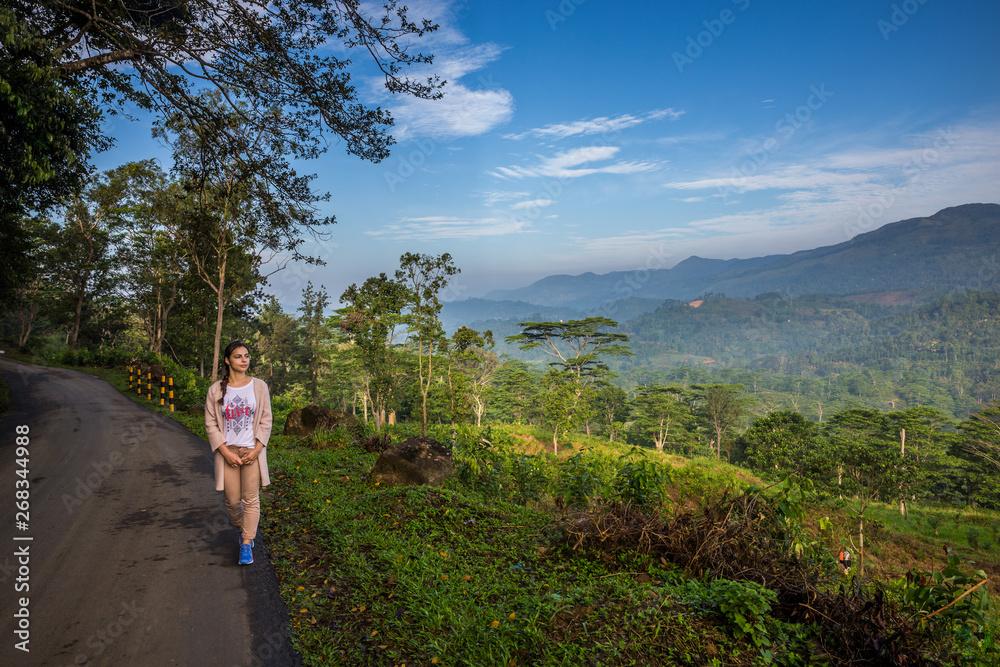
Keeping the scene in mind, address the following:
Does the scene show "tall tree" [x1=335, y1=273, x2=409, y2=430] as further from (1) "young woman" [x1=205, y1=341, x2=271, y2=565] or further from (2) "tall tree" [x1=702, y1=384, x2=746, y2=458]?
(2) "tall tree" [x1=702, y1=384, x2=746, y2=458]

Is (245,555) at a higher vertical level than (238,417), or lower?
lower

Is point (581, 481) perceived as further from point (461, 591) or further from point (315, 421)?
point (315, 421)

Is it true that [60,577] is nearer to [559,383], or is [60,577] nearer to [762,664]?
[762,664]

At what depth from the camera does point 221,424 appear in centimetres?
396

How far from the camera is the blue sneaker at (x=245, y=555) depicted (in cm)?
400

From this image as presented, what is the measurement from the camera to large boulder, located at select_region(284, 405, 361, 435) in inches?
403

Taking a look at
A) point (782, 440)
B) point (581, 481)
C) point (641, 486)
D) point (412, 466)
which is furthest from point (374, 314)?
point (782, 440)

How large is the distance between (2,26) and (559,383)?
35.5 m

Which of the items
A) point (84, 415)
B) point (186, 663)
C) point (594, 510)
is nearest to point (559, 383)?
point (84, 415)

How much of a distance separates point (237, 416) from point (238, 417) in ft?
0.04

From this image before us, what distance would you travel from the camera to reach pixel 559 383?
1499 inches

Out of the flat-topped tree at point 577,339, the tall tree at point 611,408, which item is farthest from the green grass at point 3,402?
the tall tree at point 611,408

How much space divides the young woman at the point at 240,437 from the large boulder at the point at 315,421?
20.2 feet

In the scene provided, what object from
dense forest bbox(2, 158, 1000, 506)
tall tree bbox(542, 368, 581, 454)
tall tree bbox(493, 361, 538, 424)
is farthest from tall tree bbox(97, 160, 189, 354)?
tall tree bbox(493, 361, 538, 424)
